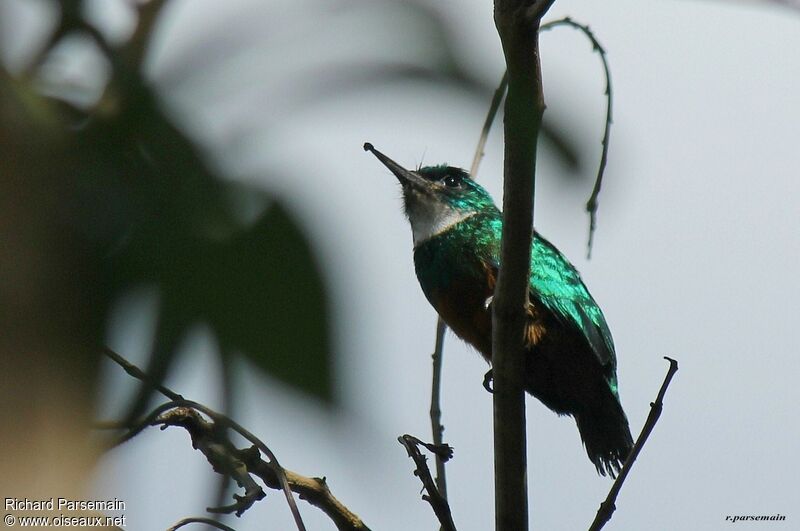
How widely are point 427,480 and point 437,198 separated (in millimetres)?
2339

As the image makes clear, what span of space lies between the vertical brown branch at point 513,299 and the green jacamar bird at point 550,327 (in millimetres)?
1110

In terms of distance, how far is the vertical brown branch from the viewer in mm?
1479

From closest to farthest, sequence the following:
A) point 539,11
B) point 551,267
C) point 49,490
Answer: point 49,490 < point 539,11 < point 551,267

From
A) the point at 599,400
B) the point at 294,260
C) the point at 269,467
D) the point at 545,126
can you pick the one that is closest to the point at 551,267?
the point at 599,400

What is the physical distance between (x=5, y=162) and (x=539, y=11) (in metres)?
1.01

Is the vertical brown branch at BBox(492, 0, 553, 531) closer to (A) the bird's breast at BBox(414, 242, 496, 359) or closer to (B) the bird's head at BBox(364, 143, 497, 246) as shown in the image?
(A) the bird's breast at BBox(414, 242, 496, 359)

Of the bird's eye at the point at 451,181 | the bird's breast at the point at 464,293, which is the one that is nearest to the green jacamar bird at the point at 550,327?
the bird's breast at the point at 464,293

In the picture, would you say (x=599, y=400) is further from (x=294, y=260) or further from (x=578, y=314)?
(x=294, y=260)

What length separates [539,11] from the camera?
1425 mm

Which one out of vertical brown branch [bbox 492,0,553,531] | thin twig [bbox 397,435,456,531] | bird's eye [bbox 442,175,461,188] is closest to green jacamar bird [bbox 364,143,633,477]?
bird's eye [bbox 442,175,461,188]

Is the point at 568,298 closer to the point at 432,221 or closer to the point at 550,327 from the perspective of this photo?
the point at 550,327

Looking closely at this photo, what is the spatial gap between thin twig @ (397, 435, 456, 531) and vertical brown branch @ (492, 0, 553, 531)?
15cm

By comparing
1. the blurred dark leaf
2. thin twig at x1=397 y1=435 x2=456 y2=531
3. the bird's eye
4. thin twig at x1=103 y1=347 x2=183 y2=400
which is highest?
the blurred dark leaf

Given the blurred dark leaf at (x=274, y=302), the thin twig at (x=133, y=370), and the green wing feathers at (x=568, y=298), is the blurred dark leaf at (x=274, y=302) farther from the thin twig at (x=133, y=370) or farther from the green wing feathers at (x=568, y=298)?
the green wing feathers at (x=568, y=298)
